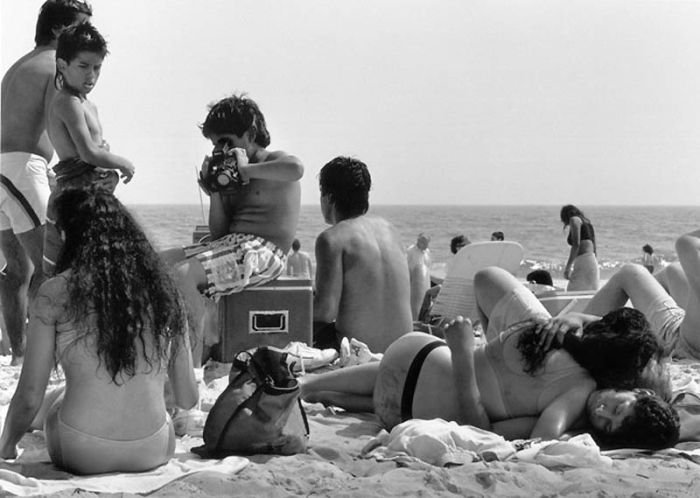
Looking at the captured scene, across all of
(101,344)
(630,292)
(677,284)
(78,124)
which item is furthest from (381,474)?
(677,284)

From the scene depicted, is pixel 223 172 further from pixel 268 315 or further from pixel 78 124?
pixel 268 315

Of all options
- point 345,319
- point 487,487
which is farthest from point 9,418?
point 345,319

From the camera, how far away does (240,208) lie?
180 inches

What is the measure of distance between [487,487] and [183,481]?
85cm

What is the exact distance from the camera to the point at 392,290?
4.59 metres

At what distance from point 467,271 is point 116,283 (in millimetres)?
4148

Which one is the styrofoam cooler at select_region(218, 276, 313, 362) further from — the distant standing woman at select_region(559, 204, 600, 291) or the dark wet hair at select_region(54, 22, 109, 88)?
the distant standing woman at select_region(559, 204, 600, 291)

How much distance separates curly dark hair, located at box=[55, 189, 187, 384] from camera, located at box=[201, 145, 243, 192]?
1.47 m

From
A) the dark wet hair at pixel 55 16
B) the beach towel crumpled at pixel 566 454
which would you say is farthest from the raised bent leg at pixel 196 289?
the beach towel crumpled at pixel 566 454

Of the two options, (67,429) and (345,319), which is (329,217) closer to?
(345,319)

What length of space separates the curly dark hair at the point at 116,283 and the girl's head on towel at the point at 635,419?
1.40 metres

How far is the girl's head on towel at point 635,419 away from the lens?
129 inches

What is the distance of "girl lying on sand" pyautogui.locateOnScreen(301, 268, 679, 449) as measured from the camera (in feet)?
10.8

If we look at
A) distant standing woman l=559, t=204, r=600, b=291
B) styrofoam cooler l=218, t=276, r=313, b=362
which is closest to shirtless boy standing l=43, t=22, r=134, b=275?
styrofoam cooler l=218, t=276, r=313, b=362
